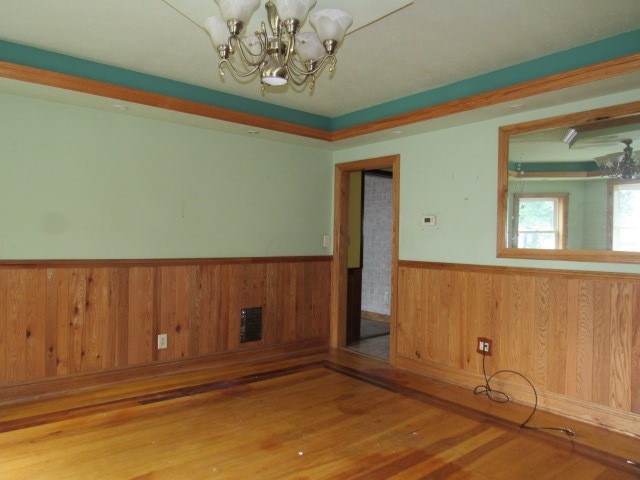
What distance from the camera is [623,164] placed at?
2.83 metres

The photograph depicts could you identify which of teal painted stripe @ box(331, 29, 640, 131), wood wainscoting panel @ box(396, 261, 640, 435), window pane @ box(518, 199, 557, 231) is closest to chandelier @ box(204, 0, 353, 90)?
teal painted stripe @ box(331, 29, 640, 131)

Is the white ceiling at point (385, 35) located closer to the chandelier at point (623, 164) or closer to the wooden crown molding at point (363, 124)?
the wooden crown molding at point (363, 124)

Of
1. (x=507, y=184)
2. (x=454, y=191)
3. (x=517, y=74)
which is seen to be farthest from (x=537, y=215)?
(x=517, y=74)

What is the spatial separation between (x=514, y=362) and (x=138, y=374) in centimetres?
300

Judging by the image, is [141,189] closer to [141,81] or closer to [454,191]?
[141,81]

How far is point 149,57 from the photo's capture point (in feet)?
A: 9.86

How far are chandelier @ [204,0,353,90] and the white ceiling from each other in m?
0.20

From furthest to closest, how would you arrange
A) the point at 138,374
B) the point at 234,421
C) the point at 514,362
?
1. the point at 138,374
2. the point at 514,362
3. the point at 234,421

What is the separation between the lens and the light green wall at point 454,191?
3480 millimetres

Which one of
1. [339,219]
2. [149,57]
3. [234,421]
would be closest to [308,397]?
[234,421]

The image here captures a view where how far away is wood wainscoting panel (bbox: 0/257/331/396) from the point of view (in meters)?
3.17

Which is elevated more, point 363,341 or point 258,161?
point 258,161

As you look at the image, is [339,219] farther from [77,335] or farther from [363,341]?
[77,335]

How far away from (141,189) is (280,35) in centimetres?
214
